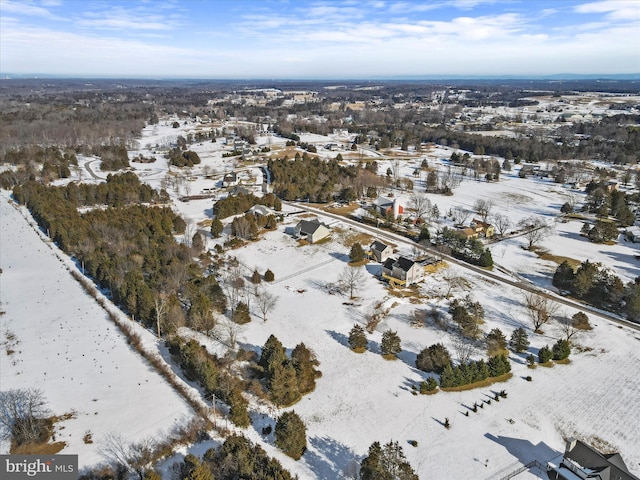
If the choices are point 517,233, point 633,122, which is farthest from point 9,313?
point 633,122

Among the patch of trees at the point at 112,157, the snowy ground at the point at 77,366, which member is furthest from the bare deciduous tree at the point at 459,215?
the patch of trees at the point at 112,157

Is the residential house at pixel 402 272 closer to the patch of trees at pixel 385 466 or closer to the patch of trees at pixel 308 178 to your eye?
the patch of trees at pixel 385 466

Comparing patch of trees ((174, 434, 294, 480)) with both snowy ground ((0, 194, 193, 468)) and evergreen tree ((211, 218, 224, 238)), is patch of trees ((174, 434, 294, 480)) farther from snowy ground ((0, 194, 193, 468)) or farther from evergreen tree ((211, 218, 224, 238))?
evergreen tree ((211, 218, 224, 238))

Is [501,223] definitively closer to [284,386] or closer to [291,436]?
[284,386]

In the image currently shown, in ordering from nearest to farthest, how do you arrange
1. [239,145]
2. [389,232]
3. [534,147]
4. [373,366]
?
[373,366], [389,232], [534,147], [239,145]

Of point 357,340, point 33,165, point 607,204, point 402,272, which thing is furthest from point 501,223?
point 33,165

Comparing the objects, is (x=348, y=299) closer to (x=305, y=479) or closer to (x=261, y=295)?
(x=261, y=295)
